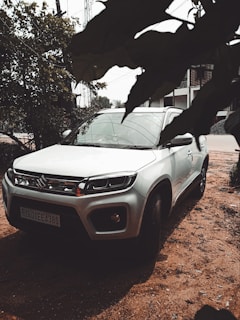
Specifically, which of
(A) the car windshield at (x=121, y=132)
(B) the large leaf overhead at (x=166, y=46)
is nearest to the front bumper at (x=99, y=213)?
(A) the car windshield at (x=121, y=132)

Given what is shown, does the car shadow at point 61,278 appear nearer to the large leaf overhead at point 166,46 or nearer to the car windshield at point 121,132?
the car windshield at point 121,132

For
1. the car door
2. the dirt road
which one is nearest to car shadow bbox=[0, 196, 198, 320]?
the dirt road

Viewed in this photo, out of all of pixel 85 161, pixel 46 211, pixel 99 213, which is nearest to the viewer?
pixel 99 213

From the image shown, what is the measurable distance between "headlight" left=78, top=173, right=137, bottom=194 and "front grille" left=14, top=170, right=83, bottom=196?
7 centimetres

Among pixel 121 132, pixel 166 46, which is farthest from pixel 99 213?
pixel 166 46

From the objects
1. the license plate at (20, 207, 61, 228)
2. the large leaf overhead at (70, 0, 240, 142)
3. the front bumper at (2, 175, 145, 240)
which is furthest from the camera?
the license plate at (20, 207, 61, 228)

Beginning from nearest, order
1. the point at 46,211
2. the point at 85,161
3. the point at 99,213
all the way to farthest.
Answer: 1. the point at 99,213
2. the point at 46,211
3. the point at 85,161

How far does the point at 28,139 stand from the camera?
306 inches

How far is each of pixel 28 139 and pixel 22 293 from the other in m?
6.11

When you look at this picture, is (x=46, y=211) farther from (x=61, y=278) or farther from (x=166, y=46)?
(x=166, y=46)

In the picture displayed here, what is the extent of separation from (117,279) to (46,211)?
0.84m

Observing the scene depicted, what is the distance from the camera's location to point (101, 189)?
7.32 feet

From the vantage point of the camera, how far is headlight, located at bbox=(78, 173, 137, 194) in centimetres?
223

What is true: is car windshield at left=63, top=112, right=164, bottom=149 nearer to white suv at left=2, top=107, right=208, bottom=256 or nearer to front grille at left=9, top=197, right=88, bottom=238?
white suv at left=2, top=107, right=208, bottom=256
